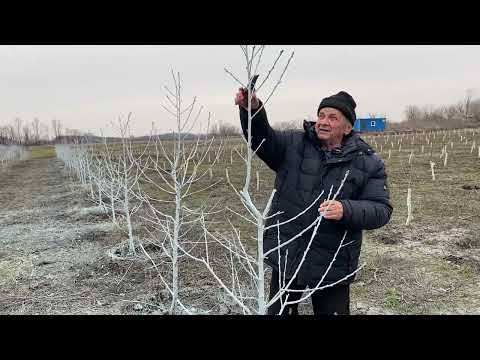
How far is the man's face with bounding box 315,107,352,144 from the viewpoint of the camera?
6.89ft

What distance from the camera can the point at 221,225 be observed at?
8211 mm

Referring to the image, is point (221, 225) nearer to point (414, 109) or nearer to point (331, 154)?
point (331, 154)

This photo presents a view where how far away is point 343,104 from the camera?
209 cm

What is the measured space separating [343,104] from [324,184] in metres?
0.43

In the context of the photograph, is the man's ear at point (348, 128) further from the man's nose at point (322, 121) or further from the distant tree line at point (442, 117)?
the distant tree line at point (442, 117)

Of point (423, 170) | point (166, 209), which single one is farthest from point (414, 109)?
point (166, 209)

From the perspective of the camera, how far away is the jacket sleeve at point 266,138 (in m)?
2.07

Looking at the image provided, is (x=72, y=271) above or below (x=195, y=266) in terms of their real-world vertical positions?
below

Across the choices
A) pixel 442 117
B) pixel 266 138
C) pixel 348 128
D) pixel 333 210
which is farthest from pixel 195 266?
pixel 442 117

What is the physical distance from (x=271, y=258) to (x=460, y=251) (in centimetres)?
497

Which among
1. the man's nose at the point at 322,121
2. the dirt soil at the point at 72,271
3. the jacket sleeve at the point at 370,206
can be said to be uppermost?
the man's nose at the point at 322,121

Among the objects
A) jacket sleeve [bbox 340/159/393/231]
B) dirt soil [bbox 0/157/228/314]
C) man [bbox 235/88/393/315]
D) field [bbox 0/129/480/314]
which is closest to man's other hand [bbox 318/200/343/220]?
jacket sleeve [bbox 340/159/393/231]

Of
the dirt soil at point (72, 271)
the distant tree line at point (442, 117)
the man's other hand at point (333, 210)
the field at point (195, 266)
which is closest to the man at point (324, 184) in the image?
the man's other hand at point (333, 210)

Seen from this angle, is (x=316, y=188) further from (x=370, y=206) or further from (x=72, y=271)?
(x=72, y=271)
